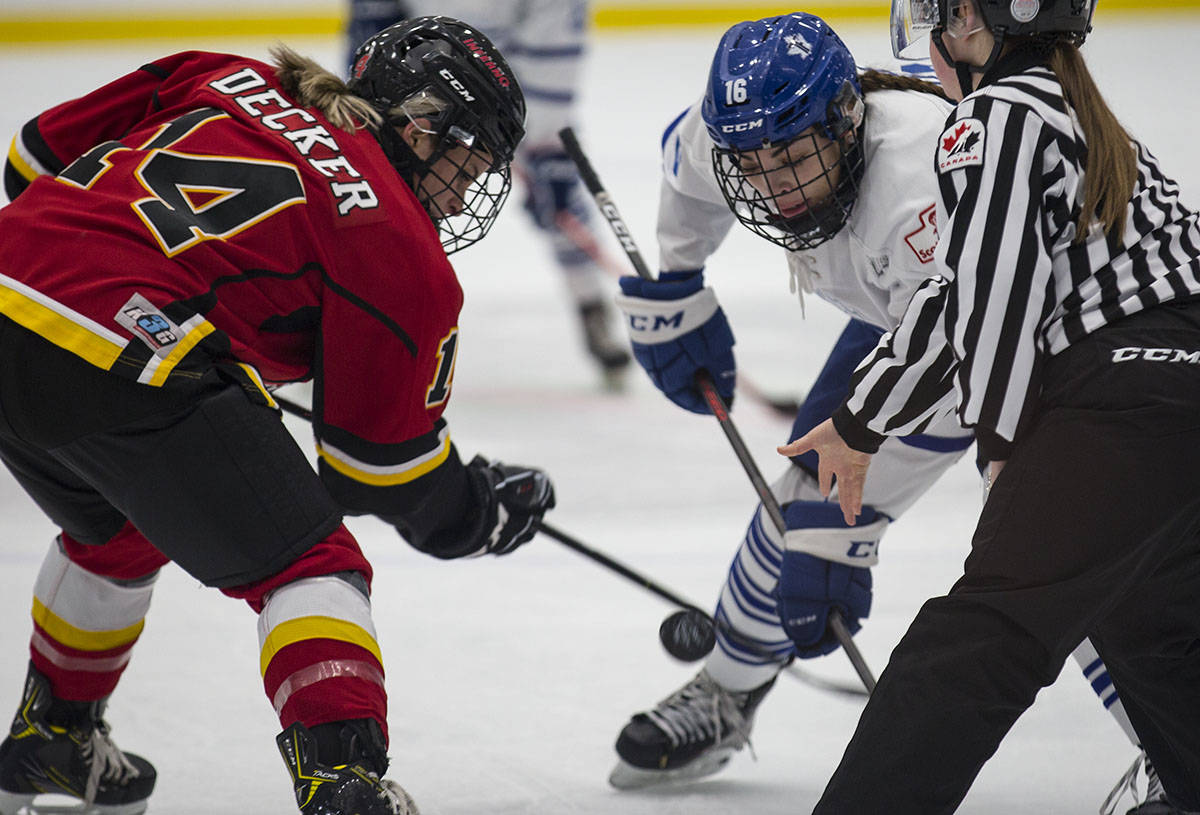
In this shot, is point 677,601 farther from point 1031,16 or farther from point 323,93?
point 1031,16

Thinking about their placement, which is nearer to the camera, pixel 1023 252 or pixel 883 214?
pixel 1023 252

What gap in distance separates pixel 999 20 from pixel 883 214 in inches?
12.9

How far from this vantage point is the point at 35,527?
285 centimetres

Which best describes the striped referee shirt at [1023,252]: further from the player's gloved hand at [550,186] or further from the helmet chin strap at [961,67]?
the player's gloved hand at [550,186]

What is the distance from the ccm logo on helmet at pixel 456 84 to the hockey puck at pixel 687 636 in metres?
0.68

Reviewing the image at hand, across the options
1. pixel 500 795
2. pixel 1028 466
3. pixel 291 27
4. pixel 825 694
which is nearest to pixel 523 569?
pixel 825 694

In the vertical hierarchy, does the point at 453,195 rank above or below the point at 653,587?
above

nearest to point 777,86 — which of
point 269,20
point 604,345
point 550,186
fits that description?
point 604,345

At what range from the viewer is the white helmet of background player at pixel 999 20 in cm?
130

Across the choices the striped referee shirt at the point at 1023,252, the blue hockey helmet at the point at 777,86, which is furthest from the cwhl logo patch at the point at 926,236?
the striped referee shirt at the point at 1023,252

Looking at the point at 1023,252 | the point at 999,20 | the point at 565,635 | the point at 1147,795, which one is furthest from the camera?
the point at 565,635

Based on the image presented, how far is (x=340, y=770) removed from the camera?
131cm

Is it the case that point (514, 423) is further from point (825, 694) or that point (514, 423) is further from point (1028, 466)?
point (1028, 466)

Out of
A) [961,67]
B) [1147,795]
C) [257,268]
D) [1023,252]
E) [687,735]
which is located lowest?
[687,735]
